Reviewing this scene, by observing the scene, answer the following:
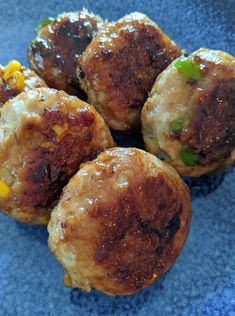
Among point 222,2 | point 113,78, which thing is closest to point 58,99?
point 113,78

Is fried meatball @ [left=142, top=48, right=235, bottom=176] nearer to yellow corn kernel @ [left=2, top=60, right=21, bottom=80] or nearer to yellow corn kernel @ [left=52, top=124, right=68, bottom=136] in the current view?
yellow corn kernel @ [left=52, top=124, right=68, bottom=136]

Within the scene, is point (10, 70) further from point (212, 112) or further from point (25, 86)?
point (212, 112)

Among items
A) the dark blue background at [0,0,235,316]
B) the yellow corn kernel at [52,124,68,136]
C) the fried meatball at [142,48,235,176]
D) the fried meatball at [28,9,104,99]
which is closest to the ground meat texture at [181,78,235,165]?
the fried meatball at [142,48,235,176]

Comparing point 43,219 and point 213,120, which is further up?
point 213,120

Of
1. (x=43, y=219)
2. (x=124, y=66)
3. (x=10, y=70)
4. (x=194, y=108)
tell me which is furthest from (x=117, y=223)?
(x=10, y=70)

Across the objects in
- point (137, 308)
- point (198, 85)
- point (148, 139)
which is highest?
point (198, 85)

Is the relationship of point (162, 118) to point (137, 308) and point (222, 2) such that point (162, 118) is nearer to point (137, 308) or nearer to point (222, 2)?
point (137, 308)
